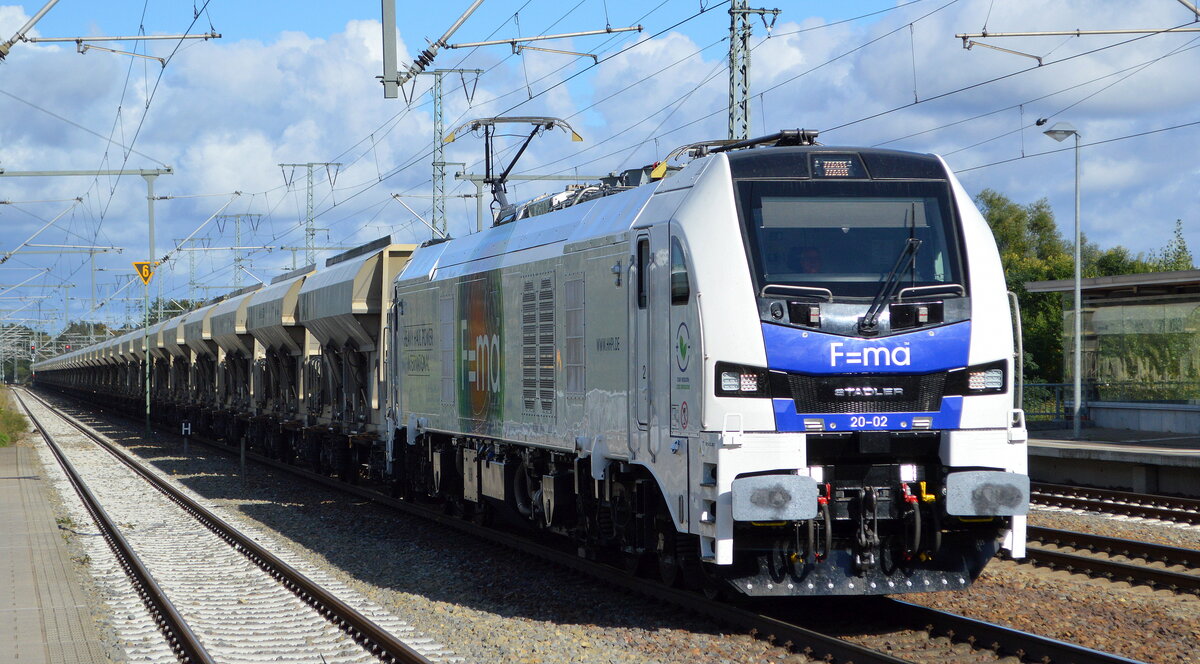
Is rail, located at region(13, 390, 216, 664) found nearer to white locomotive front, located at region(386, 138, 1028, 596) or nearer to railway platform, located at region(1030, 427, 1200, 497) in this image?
white locomotive front, located at region(386, 138, 1028, 596)

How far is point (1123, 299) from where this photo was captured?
91.2 ft

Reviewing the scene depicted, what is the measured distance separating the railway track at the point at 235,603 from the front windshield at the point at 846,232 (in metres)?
3.88

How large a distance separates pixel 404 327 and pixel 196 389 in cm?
3010

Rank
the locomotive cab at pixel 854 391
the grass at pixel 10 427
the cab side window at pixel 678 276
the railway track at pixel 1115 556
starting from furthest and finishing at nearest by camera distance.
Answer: the grass at pixel 10 427 < the railway track at pixel 1115 556 < the cab side window at pixel 678 276 < the locomotive cab at pixel 854 391

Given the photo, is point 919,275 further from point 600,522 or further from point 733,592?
point 600,522

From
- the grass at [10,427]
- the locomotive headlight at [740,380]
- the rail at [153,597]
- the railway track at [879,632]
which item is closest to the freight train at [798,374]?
the locomotive headlight at [740,380]

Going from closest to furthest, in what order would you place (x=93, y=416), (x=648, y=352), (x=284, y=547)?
(x=648, y=352) < (x=284, y=547) < (x=93, y=416)

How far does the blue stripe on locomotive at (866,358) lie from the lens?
925cm

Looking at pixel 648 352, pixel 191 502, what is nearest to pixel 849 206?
pixel 648 352

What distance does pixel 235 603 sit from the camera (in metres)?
12.6

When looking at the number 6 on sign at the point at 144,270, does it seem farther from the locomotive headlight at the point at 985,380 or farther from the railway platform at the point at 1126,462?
the locomotive headlight at the point at 985,380

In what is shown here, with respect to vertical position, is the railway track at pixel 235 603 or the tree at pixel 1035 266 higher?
the tree at pixel 1035 266

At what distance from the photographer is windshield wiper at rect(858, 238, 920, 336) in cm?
935

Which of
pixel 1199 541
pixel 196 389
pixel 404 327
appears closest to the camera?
pixel 1199 541
